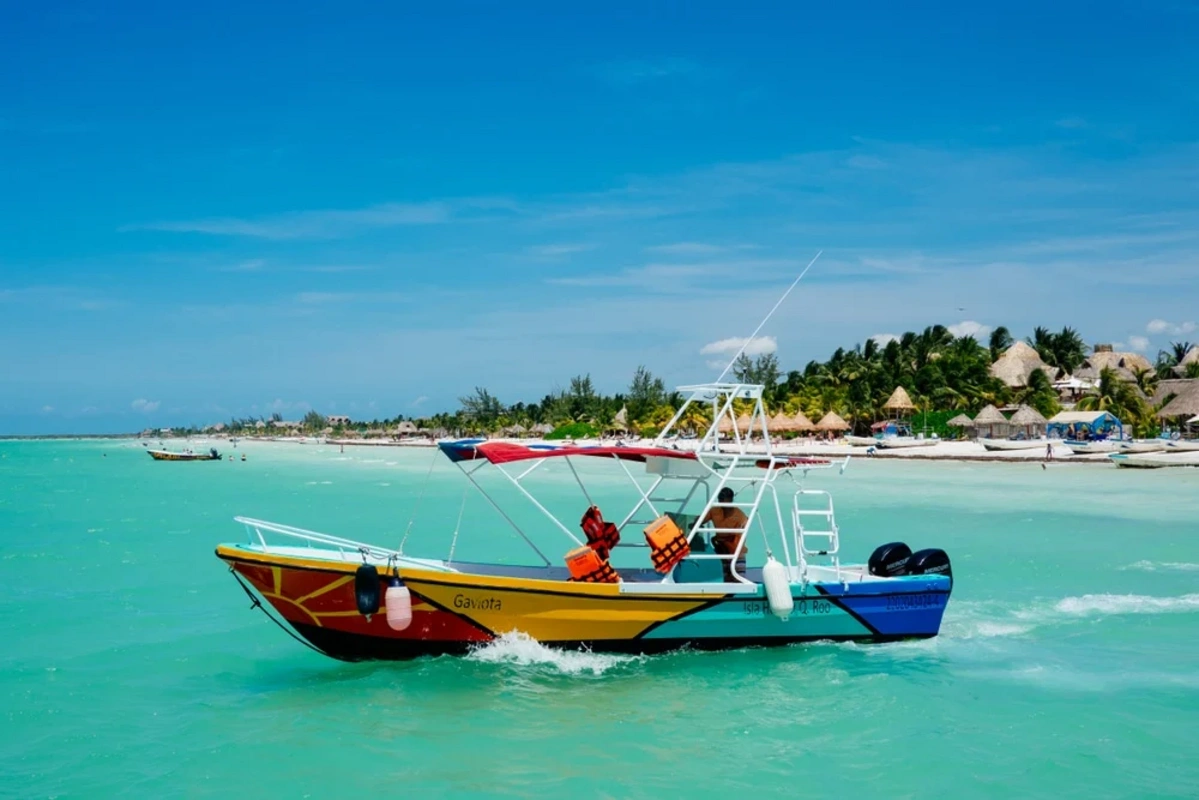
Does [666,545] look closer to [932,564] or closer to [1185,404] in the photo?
[932,564]

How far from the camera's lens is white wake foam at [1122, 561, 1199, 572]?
1845 cm

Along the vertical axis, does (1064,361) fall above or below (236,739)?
above

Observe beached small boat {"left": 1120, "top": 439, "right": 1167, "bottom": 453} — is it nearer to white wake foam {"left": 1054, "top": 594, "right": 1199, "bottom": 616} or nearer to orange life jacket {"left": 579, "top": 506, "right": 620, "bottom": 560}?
white wake foam {"left": 1054, "top": 594, "right": 1199, "bottom": 616}

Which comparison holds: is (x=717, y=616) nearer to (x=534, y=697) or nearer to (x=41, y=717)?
(x=534, y=697)

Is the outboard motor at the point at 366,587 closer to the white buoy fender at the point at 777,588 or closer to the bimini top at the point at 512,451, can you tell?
the bimini top at the point at 512,451

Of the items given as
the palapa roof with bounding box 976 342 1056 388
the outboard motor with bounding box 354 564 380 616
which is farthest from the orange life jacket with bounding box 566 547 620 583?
the palapa roof with bounding box 976 342 1056 388

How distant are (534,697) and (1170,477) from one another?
40.9m

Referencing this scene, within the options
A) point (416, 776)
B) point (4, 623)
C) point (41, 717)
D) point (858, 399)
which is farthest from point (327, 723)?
point (858, 399)

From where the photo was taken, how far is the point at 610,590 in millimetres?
10266

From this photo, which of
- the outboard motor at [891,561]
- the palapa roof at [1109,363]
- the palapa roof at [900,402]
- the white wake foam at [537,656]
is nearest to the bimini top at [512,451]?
the white wake foam at [537,656]

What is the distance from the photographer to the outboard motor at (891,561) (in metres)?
12.1

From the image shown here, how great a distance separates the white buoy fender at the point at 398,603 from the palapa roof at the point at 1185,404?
56.7 meters

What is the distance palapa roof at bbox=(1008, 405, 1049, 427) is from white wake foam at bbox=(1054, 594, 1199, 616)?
47.1m

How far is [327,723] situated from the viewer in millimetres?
9430
